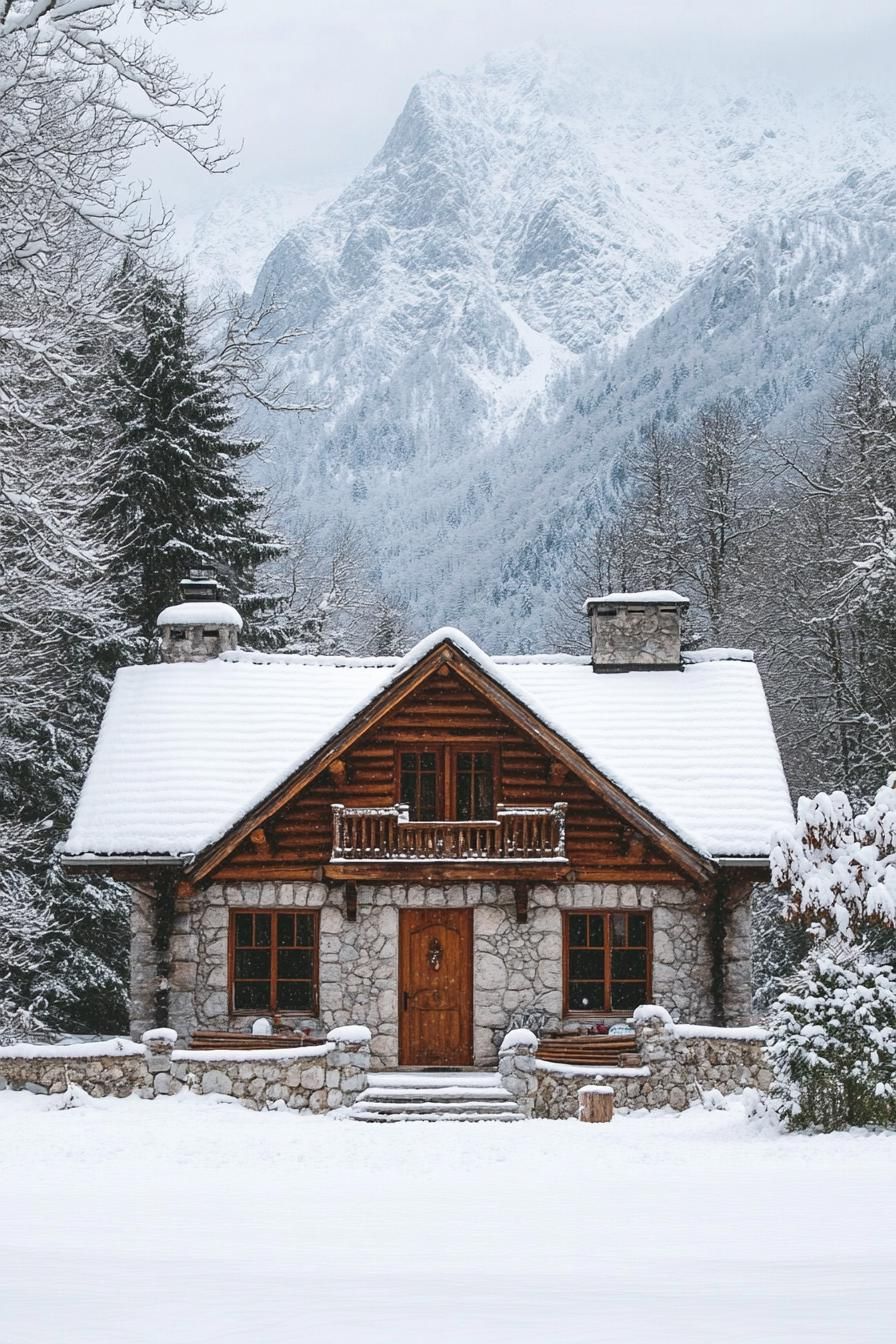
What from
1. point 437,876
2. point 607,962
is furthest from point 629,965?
point 437,876

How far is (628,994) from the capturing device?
21.6m

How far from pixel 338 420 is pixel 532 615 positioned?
10257cm

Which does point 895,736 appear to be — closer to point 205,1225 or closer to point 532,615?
point 205,1225

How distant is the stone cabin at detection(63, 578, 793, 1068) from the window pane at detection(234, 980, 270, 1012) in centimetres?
5

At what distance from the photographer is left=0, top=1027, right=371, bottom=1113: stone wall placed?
62.4ft

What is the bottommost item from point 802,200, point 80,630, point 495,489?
point 80,630

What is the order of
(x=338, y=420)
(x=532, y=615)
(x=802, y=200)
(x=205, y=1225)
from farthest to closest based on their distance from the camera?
(x=338, y=420) → (x=802, y=200) → (x=532, y=615) → (x=205, y=1225)

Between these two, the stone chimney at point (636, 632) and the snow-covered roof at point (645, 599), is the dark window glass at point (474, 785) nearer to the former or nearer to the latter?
the stone chimney at point (636, 632)

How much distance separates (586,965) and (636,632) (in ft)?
20.3

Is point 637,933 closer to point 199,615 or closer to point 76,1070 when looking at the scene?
point 76,1070

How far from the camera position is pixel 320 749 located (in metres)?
21.1

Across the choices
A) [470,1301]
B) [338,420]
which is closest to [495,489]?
[338,420]

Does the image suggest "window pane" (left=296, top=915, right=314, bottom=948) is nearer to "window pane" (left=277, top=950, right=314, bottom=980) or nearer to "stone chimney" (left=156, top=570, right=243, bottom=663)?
"window pane" (left=277, top=950, right=314, bottom=980)

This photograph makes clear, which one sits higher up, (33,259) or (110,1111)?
(33,259)
